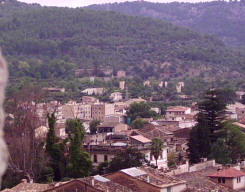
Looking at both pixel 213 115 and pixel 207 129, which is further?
pixel 213 115

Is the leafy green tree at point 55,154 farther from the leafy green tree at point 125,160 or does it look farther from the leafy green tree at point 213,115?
the leafy green tree at point 213,115

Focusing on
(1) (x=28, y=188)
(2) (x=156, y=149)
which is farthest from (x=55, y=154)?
(1) (x=28, y=188)

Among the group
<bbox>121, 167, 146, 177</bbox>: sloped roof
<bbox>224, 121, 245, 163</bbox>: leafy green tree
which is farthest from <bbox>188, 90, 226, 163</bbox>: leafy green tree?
<bbox>121, 167, 146, 177</bbox>: sloped roof

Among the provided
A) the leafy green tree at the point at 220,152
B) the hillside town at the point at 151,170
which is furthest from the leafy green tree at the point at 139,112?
the leafy green tree at the point at 220,152

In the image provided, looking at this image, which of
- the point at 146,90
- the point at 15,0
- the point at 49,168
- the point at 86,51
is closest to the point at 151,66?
the point at 86,51

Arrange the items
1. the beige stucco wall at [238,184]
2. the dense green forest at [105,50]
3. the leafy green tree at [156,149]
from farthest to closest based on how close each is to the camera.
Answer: the dense green forest at [105,50] → the leafy green tree at [156,149] → the beige stucco wall at [238,184]

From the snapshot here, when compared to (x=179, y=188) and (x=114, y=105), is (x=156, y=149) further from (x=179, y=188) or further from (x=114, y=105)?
(x=114, y=105)

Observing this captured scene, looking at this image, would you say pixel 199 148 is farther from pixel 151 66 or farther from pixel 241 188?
pixel 151 66
